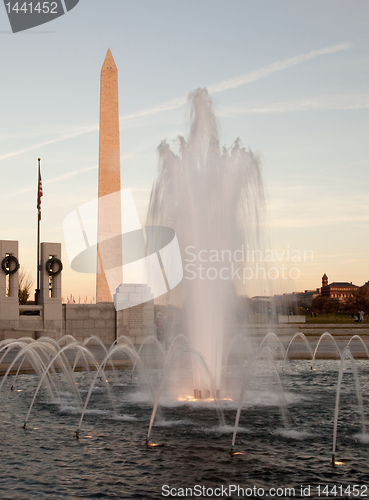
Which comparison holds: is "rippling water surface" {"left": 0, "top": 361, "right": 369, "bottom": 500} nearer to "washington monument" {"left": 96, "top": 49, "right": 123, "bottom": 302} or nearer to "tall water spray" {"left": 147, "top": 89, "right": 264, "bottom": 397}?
"tall water spray" {"left": 147, "top": 89, "right": 264, "bottom": 397}

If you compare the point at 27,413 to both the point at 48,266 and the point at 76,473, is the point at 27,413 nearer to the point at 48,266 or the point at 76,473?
the point at 76,473

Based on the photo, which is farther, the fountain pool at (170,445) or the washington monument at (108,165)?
the washington monument at (108,165)

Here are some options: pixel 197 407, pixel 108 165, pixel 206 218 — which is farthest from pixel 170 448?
pixel 108 165

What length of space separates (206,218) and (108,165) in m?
21.0

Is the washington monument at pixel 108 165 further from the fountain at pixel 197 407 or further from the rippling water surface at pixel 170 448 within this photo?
the rippling water surface at pixel 170 448

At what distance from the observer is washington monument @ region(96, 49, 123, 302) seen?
32375 mm

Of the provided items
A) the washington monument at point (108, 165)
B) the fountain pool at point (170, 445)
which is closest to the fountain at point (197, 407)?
the fountain pool at point (170, 445)

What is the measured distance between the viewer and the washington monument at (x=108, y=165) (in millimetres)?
32375

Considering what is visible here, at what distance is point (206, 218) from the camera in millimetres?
12789

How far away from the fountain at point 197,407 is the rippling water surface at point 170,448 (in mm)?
24

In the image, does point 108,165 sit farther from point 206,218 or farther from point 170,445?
point 170,445

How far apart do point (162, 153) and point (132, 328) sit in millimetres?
14559

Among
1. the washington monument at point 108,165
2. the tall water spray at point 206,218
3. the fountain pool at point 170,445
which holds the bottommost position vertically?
the fountain pool at point 170,445

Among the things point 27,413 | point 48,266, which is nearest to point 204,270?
point 27,413
